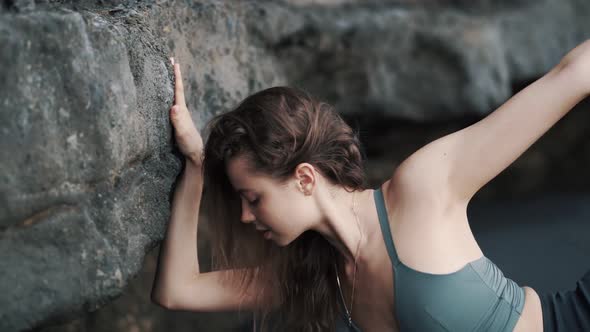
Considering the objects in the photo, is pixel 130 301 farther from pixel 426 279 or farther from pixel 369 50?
pixel 426 279

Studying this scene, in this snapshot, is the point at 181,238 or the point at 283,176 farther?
the point at 181,238

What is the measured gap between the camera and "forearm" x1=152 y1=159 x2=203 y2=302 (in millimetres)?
1790

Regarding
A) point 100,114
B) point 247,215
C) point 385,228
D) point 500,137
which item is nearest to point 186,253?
point 247,215

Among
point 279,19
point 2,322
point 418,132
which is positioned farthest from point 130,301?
point 2,322

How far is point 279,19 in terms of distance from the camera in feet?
8.42

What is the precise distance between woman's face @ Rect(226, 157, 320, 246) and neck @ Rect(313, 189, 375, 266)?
0.06m

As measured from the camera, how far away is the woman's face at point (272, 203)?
1.67 metres

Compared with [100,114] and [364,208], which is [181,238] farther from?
[100,114]

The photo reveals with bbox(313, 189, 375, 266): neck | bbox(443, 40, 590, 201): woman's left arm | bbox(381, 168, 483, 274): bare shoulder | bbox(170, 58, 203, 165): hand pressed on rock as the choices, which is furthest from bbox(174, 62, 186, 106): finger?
bbox(443, 40, 590, 201): woman's left arm

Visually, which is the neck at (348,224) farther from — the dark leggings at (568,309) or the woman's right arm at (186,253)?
the dark leggings at (568,309)

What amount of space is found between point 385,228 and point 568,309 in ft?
1.82

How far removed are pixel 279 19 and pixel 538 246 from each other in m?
1.31

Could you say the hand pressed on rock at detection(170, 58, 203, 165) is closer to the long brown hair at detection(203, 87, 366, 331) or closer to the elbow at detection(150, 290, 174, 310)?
the long brown hair at detection(203, 87, 366, 331)

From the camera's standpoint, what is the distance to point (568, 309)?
1.89 m
